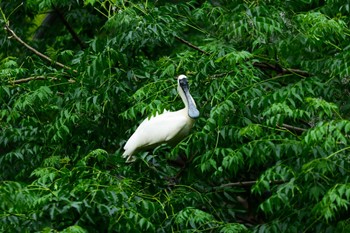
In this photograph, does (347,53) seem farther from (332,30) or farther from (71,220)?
(71,220)

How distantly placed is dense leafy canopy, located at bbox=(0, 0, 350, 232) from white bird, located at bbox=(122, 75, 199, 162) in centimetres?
10

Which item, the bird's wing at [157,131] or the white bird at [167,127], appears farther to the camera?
the bird's wing at [157,131]

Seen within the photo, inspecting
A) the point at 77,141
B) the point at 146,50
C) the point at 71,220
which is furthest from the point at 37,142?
the point at 71,220

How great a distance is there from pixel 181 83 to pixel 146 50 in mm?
2739

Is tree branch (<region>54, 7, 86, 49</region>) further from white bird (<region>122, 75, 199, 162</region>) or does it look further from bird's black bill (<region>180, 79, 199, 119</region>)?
bird's black bill (<region>180, 79, 199, 119</region>)

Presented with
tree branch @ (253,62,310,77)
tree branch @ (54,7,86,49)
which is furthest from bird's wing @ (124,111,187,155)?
tree branch @ (54,7,86,49)

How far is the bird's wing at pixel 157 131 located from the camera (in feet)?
30.8

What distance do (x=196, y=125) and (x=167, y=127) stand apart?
259mm

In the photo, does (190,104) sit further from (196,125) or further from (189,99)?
(196,125)

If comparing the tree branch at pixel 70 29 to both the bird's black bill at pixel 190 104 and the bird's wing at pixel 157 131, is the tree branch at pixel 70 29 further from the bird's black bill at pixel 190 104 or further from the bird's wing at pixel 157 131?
the bird's black bill at pixel 190 104

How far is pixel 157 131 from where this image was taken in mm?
9492

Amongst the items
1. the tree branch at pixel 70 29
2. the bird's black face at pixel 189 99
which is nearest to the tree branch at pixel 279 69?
the bird's black face at pixel 189 99

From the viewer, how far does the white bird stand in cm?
928

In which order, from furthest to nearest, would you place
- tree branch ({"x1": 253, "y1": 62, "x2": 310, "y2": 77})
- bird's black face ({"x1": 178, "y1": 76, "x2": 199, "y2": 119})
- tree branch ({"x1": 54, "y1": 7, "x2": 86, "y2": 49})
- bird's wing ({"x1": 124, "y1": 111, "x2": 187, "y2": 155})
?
tree branch ({"x1": 54, "y1": 7, "x2": 86, "y2": 49}) → tree branch ({"x1": 253, "y1": 62, "x2": 310, "y2": 77}) → bird's wing ({"x1": 124, "y1": 111, "x2": 187, "y2": 155}) → bird's black face ({"x1": 178, "y1": 76, "x2": 199, "y2": 119})
